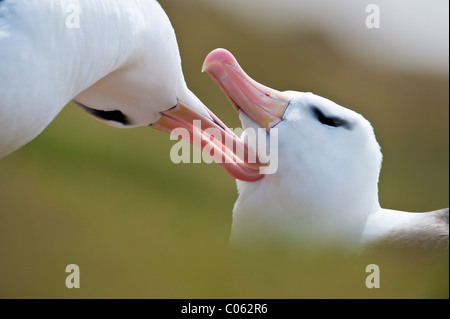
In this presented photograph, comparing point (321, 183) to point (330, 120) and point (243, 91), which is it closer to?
point (330, 120)

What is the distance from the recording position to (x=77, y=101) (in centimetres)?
134

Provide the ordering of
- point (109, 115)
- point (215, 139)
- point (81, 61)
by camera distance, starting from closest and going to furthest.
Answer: point (81, 61) < point (109, 115) < point (215, 139)

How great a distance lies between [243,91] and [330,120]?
8.1 inches

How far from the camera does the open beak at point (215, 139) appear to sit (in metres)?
1.39

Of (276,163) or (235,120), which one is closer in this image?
(276,163)

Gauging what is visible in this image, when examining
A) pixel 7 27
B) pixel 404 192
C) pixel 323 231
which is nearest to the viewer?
pixel 7 27

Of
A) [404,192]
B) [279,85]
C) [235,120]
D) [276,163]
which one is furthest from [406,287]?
[404,192]

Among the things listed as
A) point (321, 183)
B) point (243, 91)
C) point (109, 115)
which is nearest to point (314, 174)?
point (321, 183)

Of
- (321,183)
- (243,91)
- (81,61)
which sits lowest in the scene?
(321,183)

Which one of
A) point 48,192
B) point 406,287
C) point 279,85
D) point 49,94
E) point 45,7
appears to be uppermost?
point 279,85

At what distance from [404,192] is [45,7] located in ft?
5.77

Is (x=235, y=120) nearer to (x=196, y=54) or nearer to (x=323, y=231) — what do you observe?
(x=323, y=231)

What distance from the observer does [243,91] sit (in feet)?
4.84

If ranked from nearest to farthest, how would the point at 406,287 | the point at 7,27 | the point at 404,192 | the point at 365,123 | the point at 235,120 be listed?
the point at 406,287, the point at 7,27, the point at 365,123, the point at 235,120, the point at 404,192
